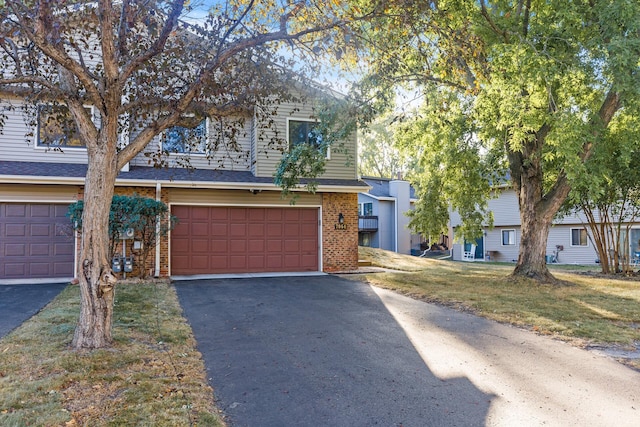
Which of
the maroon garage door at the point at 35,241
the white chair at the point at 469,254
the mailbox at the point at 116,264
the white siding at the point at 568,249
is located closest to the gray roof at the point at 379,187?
the white chair at the point at 469,254

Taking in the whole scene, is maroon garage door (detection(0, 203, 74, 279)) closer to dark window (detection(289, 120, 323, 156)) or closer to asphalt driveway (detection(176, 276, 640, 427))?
asphalt driveway (detection(176, 276, 640, 427))

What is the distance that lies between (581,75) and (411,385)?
7.20 m

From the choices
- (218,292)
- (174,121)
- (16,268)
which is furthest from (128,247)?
(174,121)

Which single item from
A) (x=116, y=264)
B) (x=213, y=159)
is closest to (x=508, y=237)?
(x=213, y=159)

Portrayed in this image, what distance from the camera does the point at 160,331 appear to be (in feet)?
19.7

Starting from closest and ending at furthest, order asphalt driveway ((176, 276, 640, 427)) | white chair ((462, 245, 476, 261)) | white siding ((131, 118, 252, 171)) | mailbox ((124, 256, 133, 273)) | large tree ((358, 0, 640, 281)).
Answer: asphalt driveway ((176, 276, 640, 427)) < large tree ((358, 0, 640, 281)) < mailbox ((124, 256, 133, 273)) < white siding ((131, 118, 252, 171)) < white chair ((462, 245, 476, 261))

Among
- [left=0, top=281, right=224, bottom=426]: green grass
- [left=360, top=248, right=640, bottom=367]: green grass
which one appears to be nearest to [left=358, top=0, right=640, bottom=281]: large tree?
[left=360, top=248, right=640, bottom=367]: green grass

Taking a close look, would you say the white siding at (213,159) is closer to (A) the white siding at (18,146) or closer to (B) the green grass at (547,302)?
(A) the white siding at (18,146)

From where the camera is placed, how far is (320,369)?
4.60 m

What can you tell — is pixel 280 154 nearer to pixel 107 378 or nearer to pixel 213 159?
pixel 213 159

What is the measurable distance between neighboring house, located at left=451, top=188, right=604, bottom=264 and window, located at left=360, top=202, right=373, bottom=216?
17.9 feet

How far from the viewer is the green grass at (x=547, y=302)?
6.31m

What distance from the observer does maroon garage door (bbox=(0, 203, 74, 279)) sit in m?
11.1

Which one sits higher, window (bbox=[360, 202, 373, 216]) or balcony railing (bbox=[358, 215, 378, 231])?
window (bbox=[360, 202, 373, 216])
